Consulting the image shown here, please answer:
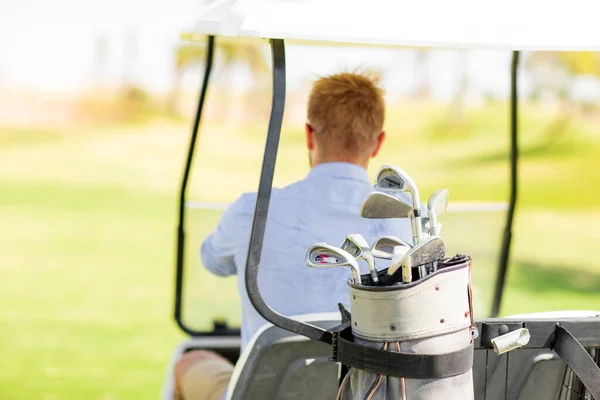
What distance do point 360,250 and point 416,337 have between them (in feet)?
0.63

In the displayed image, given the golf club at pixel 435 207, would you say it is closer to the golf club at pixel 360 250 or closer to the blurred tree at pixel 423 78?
the golf club at pixel 360 250

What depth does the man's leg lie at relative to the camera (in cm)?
257

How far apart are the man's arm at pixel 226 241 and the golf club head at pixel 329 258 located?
56cm

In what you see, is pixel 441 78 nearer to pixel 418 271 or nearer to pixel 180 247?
pixel 180 247

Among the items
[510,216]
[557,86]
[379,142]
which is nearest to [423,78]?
[557,86]

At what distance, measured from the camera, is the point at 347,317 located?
6.14 ft

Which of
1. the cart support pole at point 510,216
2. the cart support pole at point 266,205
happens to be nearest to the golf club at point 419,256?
the cart support pole at point 266,205

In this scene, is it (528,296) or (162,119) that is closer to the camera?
(528,296)

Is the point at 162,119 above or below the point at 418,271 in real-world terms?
below

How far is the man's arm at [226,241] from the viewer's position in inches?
89.9

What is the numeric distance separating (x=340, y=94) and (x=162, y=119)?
60.6ft

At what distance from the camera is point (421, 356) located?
166 centimetres

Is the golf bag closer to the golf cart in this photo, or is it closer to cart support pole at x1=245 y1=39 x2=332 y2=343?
the golf cart

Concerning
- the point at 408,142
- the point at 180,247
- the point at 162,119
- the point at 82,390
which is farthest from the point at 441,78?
the point at 180,247
